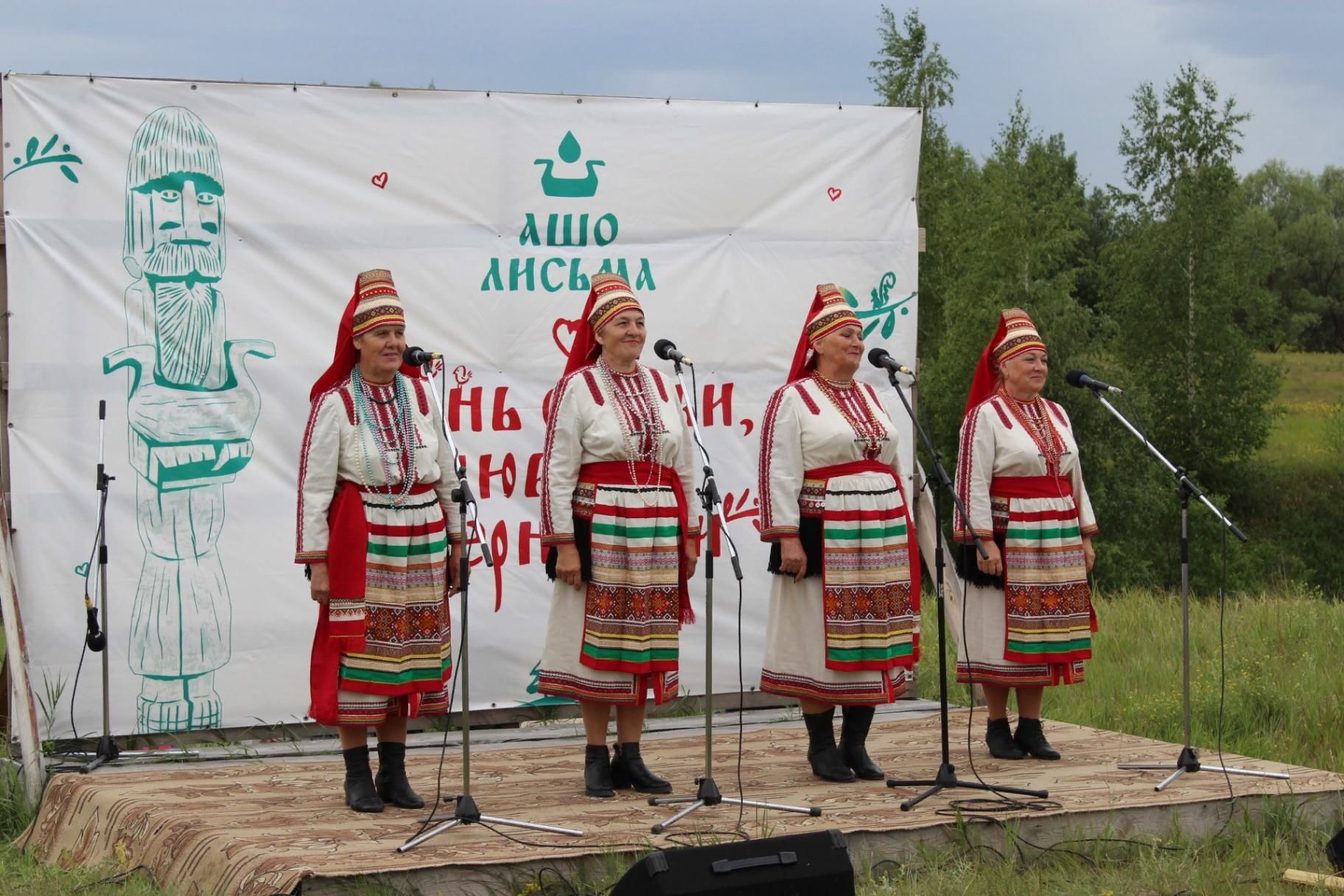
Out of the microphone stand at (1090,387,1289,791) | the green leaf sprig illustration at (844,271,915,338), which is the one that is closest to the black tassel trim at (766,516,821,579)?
the microphone stand at (1090,387,1289,791)

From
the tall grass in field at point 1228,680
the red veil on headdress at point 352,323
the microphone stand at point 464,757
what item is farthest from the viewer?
the tall grass in field at point 1228,680

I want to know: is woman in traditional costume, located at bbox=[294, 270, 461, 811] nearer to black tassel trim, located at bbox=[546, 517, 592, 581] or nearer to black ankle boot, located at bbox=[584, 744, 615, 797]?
black tassel trim, located at bbox=[546, 517, 592, 581]

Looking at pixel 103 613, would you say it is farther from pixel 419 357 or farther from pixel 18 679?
pixel 419 357

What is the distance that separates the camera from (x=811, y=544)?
19.0 ft

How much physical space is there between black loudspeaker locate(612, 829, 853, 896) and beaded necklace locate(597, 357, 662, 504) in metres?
1.71

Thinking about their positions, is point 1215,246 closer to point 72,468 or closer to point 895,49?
point 895,49

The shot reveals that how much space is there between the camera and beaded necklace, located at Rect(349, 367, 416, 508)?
5.18 m

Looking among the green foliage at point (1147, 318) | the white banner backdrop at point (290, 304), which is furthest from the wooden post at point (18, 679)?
the green foliage at point (1147, 318)

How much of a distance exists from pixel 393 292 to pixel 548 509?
2.90 feet

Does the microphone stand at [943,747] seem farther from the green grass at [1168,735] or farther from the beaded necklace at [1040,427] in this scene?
the beaded necklace at [1040,427]

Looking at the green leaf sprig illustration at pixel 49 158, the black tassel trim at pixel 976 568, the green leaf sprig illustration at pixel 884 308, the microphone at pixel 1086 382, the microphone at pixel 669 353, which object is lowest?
the black tassel trim at pixel 976 568

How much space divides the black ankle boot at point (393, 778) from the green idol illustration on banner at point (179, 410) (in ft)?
4.81

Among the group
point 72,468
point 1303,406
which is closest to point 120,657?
point 72,468

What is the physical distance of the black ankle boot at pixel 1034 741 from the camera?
20.6ft
